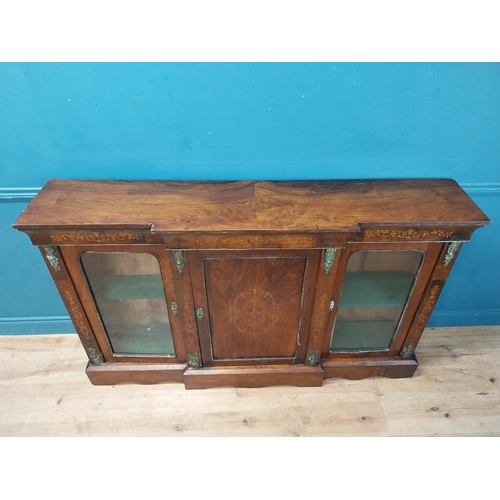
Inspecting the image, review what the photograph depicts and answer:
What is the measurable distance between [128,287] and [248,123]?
67 centimetres

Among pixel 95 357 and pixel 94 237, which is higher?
pixel 94 237

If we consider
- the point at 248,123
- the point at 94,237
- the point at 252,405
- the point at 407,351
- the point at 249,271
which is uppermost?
the point at 248,123

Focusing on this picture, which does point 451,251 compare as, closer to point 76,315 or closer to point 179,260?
point 179,260

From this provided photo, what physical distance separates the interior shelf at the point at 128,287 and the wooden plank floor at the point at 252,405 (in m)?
0.42

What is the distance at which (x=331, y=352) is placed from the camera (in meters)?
1.40

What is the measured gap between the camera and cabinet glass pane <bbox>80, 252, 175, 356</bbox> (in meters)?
1.18

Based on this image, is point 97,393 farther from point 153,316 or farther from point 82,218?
point 82,218

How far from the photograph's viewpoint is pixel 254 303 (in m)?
1.21

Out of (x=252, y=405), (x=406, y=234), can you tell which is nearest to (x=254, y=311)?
(x=252, y=405)

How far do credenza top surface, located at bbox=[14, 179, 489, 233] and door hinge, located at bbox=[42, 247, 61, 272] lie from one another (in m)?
0.09

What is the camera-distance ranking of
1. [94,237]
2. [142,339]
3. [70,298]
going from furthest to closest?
[142,339] < [70,298] < [94,237]

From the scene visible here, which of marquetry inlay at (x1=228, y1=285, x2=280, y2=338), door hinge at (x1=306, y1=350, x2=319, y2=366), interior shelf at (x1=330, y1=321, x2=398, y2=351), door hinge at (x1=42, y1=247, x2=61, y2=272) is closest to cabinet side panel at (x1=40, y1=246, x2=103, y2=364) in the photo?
door hinge at (x1=42, y1=247, x2=61, y2=272)

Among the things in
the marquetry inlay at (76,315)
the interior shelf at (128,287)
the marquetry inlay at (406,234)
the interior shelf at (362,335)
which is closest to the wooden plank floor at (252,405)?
the interior shelf at (362,335)

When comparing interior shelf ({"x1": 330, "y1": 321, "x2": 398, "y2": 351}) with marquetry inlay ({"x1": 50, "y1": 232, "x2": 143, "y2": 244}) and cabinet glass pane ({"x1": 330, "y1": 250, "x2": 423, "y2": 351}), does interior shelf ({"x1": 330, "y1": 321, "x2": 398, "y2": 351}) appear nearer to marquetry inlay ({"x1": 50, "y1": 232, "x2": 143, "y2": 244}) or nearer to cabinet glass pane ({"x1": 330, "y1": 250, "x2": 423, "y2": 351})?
cabinet glass pane ({"x1": 330, "y1": 250, "x2": 423, "y2": 351})
